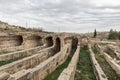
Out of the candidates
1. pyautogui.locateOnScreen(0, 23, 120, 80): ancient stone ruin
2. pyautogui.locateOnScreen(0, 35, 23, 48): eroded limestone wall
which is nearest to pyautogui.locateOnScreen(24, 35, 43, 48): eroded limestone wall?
pyautogui.locateOnScreen(0, 23, 120, 80): ancient stone ruin

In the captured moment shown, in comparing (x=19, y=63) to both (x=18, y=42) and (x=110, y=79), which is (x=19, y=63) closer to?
(x=110, y=79)

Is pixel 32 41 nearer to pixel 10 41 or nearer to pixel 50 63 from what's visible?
pixel 10 41

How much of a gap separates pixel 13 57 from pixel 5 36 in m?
7.08

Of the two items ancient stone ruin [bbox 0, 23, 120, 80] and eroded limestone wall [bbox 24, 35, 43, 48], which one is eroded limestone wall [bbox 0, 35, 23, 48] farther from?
eroded limestone wall [bbox 24, 35, 43, 48]

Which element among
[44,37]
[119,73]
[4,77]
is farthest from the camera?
[44,37]

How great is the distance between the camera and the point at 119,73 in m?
10.7

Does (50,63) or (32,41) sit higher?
(32,41)

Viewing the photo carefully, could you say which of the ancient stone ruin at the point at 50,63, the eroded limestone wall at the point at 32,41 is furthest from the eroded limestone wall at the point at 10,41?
the eroded limestone wall at the point at 32,41

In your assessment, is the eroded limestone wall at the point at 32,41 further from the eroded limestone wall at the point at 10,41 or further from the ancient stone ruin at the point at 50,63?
the eroded limestone wall at the point at 10,41

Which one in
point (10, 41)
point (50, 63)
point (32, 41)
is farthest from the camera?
point (32, 41)

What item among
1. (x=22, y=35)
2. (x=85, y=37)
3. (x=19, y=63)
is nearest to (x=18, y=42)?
(x=22, y=35)

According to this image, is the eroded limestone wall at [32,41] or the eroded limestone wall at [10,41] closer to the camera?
A: the eroded limestone wall at [10,41]

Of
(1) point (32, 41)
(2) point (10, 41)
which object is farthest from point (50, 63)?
(1) point (32, 41)

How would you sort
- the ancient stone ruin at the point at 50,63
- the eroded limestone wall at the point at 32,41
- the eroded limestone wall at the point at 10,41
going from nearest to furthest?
the ancient stone ruin at the point at 50,63 < the eroded limestone wall at the point at 10,41 < the eroded limestone wall at the point at 32,41
